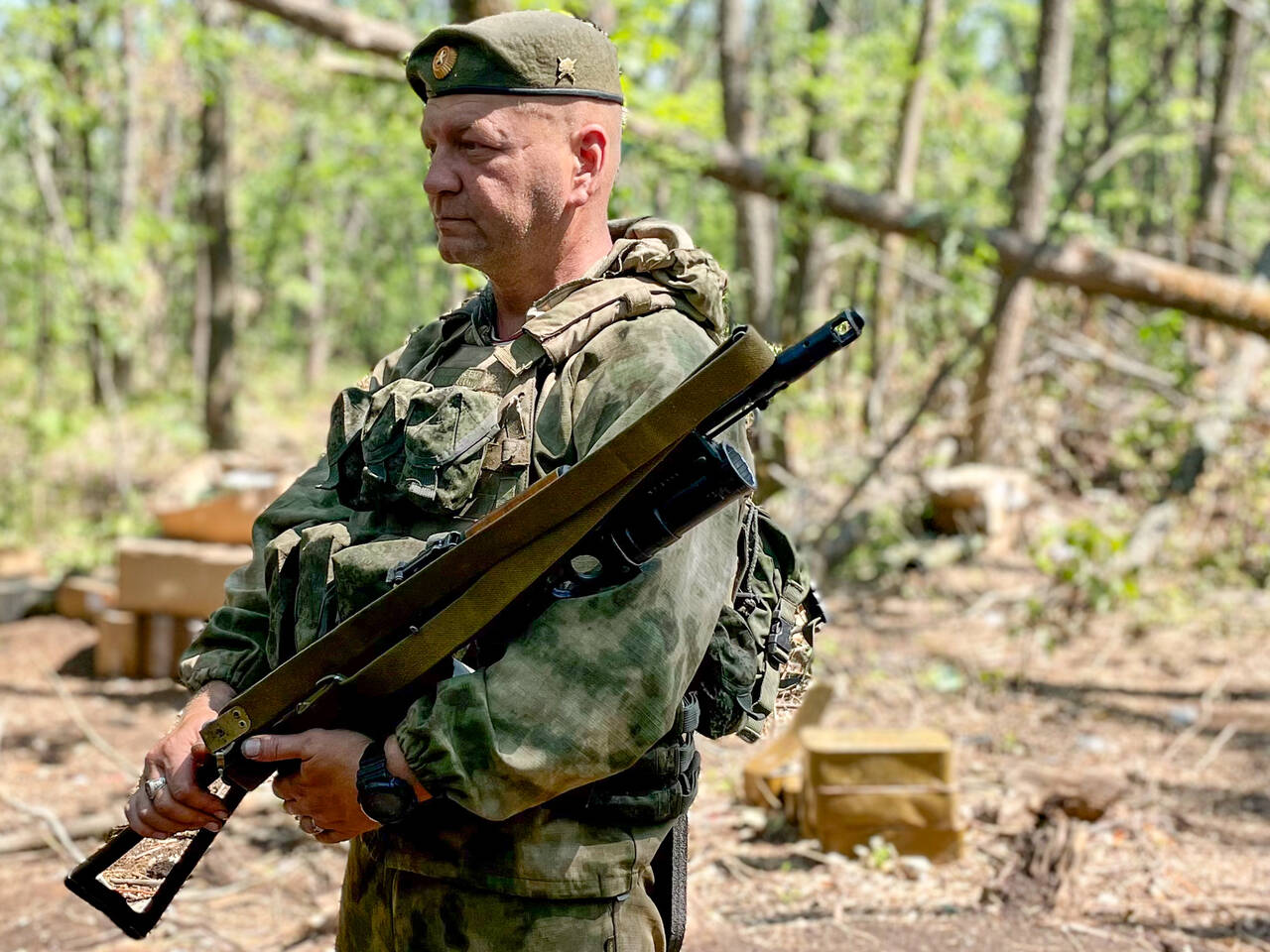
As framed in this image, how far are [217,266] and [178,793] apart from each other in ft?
40.2

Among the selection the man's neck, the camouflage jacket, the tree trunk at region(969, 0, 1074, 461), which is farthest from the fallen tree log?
the camouflage jacket

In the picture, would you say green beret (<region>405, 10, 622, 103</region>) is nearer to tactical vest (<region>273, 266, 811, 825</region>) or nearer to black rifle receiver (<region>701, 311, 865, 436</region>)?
tactical vest (<region>273, 266, 811, 825</region>)

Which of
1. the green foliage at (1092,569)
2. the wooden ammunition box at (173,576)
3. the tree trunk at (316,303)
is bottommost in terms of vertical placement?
the tree trunk at (316,303)

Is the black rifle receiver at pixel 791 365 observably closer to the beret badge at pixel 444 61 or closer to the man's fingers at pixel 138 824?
the beret badge at pixel 444 61

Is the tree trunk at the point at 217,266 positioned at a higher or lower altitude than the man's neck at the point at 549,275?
lower

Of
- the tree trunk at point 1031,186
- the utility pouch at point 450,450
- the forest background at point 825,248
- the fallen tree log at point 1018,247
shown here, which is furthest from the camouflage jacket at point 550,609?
the tree trunk at point 1031,186

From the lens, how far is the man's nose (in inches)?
72.6

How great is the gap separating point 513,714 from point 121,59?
47.6ft

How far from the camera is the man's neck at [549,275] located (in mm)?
1939

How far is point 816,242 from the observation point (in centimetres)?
1252

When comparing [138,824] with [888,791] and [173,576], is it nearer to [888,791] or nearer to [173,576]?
[888,791]

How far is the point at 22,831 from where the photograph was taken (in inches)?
179

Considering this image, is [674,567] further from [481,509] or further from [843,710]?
[843,710]

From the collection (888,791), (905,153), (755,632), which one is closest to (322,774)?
(755,632)
